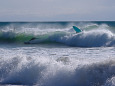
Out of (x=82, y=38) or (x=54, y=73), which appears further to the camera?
(x=82, y=38)

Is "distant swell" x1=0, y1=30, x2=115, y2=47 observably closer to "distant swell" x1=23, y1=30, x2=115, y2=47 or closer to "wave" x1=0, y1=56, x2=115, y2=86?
"distant swell" x1=23, y1=30, x2=115, y2=47

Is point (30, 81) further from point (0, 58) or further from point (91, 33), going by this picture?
point (91, 33)

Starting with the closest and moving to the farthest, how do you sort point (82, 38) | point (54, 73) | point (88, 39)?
point (54, 73)
point (88, 39)
point (82, 38)

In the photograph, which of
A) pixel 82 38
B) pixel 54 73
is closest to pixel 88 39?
pixel 82 38

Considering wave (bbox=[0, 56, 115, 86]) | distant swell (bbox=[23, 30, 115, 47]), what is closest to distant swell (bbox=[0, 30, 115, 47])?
distant swell (bbox=[23, 30, 115, 47])

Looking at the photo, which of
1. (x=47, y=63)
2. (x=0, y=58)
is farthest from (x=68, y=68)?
(x=0, y=58)

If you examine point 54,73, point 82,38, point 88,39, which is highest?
point 82,38

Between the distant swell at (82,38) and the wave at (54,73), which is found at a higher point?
the distant swell at (82,38)

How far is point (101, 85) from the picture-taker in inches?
295

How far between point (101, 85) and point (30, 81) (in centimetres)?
245

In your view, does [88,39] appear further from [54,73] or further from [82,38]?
[54,73]

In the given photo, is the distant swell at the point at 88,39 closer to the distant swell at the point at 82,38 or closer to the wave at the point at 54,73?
the distant swell at the point at 82,38

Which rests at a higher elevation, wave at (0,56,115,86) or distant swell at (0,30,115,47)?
distant swell at (0,30,115,47)

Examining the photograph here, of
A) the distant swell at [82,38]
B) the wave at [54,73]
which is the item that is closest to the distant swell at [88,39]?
the distant swell at [82,38]
